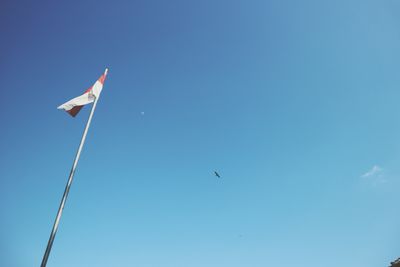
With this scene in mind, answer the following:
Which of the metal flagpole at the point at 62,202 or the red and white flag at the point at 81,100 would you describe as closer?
the metal flagpole at the point at 62,202

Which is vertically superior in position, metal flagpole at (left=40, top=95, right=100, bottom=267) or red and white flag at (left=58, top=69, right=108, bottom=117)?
red and white flag at (left=58, top=69, right=108, bottom=117)

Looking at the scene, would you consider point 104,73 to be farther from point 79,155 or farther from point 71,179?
point 71,179

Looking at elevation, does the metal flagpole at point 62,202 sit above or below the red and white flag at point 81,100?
below

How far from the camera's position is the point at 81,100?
13.2m

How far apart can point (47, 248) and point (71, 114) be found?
620cm

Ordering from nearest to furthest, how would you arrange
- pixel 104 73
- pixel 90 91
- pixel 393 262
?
pixel 90 91
pixel 104 73
pixel 393 262

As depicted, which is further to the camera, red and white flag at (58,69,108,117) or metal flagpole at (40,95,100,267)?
red and white flag at (58,69,108,117)

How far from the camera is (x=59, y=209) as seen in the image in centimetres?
1012

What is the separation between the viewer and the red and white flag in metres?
12.7

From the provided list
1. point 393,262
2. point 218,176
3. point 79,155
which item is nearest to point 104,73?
point 79,155

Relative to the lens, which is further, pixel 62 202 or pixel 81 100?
pixel 81 100

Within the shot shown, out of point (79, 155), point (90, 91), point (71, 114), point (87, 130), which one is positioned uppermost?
point (90, 91)

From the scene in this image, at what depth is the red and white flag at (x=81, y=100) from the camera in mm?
12675

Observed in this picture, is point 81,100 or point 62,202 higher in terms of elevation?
point 81,100
